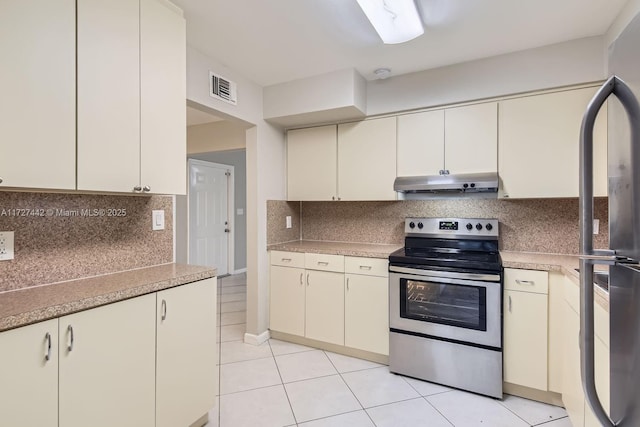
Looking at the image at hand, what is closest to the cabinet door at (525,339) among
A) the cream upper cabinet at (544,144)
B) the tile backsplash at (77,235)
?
the cream upper cabinet at (544,144)

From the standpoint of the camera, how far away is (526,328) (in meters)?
2.16

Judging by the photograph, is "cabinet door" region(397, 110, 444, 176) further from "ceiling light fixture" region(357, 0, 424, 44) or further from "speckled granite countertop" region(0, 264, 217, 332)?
"speckled granite countertop" region(0, 264, 217, 332)

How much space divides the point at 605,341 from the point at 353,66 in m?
2.33

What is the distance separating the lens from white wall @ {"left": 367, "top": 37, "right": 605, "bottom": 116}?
7.25 feet

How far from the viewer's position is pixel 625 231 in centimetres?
66

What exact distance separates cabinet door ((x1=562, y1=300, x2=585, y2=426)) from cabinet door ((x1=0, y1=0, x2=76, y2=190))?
2.63m

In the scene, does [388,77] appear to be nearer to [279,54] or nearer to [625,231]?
[279,54]

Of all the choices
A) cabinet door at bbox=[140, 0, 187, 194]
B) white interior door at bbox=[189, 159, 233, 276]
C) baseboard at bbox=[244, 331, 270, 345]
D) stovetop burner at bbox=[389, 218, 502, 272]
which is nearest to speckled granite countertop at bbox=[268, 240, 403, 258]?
stovetop burner at bbox=[389, 218, 502, 272]

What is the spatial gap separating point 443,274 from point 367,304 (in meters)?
0.69

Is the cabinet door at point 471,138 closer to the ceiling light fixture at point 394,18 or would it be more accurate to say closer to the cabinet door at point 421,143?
the cabinet door at point 421,143

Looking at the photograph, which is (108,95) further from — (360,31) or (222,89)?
(360,31)

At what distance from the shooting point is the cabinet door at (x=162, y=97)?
1.72 metres

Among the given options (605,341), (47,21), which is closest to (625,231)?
(605,341)

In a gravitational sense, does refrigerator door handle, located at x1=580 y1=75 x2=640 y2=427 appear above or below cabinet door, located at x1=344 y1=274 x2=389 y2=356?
above
